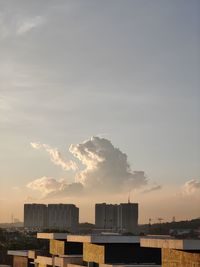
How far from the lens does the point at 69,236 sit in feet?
164

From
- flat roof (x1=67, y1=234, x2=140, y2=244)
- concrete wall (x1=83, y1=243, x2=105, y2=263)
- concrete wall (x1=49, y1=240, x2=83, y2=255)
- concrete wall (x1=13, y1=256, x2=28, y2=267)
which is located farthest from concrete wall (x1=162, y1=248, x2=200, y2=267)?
concrete wall (x1=13, y1=256, x2=28, y2=267)

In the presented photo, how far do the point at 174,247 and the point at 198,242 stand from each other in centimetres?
177

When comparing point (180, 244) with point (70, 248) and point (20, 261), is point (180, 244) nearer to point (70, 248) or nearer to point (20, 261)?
point (70, 248)

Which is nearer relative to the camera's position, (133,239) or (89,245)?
(133,239)

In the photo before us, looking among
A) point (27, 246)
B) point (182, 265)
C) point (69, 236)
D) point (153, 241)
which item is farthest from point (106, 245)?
point (27, 246)

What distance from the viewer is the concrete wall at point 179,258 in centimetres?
3098

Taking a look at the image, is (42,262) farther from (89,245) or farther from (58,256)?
(89,245)

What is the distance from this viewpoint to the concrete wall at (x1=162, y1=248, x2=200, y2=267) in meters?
31.0

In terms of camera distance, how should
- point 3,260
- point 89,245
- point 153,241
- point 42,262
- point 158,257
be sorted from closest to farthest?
point 153,241
point 158,257
point 89,245
point 42,262
point 3,260

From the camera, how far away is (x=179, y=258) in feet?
107

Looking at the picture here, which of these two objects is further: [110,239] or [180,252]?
[110,239]

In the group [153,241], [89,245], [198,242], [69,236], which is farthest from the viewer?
[69,236]

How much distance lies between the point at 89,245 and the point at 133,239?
4493 millimetres

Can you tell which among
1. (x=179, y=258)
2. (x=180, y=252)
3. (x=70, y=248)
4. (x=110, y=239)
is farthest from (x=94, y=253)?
(x=180, y=252)
